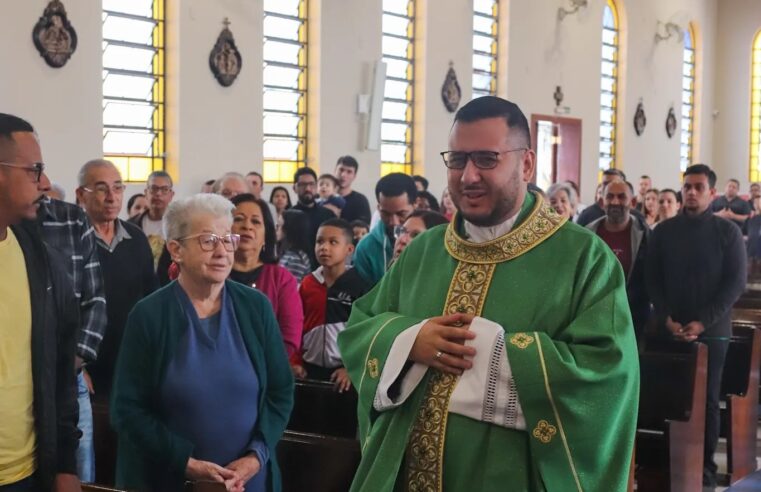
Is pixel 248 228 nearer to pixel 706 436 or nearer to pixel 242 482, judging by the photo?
pixel 242 482

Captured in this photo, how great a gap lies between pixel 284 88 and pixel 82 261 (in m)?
9.85

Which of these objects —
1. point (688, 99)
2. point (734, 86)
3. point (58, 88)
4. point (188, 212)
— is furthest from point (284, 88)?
point (734, 86)

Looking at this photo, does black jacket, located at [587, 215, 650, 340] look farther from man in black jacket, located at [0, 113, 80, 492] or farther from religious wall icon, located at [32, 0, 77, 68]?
religious wall icon, located at [32, 0, 77, 68]

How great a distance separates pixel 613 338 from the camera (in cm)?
243

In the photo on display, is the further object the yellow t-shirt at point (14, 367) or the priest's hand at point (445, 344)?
the yellow t-shirt at point (14, 367)

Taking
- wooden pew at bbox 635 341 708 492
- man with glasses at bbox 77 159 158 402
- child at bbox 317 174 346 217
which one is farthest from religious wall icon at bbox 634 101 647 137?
man with glasses at bbox 77 159 158 402

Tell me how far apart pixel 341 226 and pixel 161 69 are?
7154 millimetres

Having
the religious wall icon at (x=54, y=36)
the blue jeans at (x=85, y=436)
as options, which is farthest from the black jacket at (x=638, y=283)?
the religious wall icon at (x=54, y=36)

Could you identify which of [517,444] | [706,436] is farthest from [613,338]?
[706,436]

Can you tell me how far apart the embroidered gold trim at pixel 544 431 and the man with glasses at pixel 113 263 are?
2750 millimetres

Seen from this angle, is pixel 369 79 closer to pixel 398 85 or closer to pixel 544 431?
pixel 398 85

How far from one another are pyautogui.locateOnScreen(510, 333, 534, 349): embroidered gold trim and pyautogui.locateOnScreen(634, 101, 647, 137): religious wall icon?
20.0 m

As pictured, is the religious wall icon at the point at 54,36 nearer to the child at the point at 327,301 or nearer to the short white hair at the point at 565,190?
the short white hair at the point at 565,190

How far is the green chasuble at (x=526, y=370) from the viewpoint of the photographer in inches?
96.1
